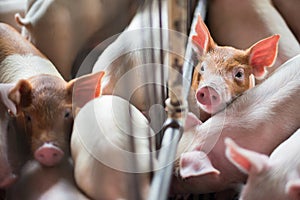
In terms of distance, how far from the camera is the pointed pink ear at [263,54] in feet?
2.48

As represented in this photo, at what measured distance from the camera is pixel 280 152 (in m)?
0.61

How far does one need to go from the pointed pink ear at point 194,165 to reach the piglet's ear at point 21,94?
0.20 meters

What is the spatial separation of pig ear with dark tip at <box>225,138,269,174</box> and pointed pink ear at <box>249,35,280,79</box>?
0.21m

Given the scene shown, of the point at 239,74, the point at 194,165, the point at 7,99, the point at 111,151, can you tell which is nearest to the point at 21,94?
the point at 7,99

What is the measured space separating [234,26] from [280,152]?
398 millimetres

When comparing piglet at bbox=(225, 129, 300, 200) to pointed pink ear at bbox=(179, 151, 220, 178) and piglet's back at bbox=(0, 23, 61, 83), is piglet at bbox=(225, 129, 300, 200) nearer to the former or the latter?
pointed pink ear at bbox=(179, 151, 220, 178)

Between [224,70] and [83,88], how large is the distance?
0.24m

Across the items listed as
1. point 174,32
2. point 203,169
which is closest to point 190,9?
point 174,32

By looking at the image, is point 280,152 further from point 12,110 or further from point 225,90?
point 12,110

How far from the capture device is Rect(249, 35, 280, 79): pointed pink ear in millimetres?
756

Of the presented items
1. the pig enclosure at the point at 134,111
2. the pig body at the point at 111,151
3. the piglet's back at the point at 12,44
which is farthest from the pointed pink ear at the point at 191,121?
the piglet's back at the point at 12,44

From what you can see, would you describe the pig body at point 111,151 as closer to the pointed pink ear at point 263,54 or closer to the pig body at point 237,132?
the pig body at point 237,132

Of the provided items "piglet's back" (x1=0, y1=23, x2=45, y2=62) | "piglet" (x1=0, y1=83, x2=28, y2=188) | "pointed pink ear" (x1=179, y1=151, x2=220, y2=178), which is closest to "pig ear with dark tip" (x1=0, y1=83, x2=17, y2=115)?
"piglet" (x1=0, y1=83, x2=28, y2=188)

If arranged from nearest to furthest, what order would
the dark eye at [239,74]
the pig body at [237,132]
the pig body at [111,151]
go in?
the pig body at [111,151], the pig body at [237,132], the dark eye at [239,74]
